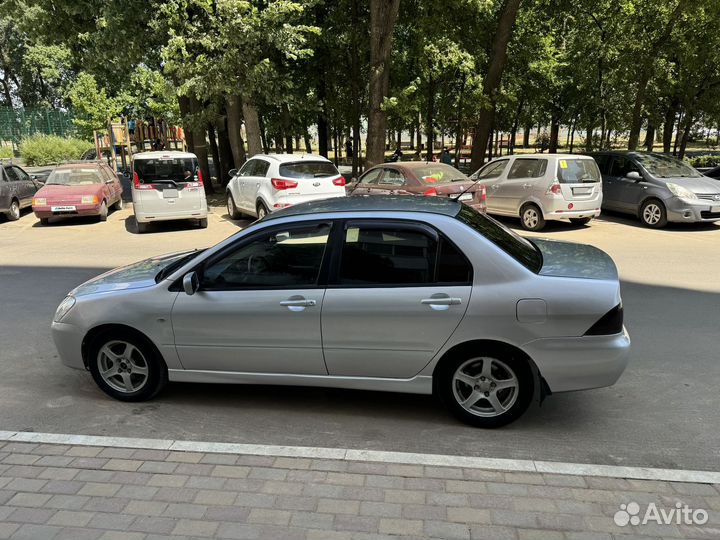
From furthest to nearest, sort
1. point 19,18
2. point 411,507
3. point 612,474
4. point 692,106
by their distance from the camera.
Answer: point 692,106 < point 19,18 < point 612,474 < point 411,507

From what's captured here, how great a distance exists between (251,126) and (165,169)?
4539 mm

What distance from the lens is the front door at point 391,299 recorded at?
3.71 m

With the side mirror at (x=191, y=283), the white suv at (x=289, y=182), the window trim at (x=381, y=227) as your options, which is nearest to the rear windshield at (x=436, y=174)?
the white suv at (x=289, y=182)

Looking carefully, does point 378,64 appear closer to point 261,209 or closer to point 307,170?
point 307,170

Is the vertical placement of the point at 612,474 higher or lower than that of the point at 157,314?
lower

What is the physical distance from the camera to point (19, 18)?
17.7 metres

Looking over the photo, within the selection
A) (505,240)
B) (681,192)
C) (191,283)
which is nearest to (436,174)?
(681,192)

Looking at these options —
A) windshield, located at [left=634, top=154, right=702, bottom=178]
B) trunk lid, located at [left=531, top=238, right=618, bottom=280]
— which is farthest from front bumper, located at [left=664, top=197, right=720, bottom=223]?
trunk lid, located at [left=531, top=238, right=618, bottom=280]

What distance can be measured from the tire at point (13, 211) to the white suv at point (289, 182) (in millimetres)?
7055

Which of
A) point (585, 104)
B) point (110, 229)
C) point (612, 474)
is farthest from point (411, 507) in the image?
point (585, 104)

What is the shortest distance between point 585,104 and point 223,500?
2833 cm

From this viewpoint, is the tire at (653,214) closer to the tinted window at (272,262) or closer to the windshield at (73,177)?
the tinted window at (272,262)

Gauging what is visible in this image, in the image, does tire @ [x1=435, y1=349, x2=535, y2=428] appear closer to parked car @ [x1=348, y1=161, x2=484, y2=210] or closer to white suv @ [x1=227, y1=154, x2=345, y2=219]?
parked car @ [x1=348, y1=161, x2=484, y2=210]

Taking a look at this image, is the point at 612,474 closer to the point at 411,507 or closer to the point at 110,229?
the point at 411,507
